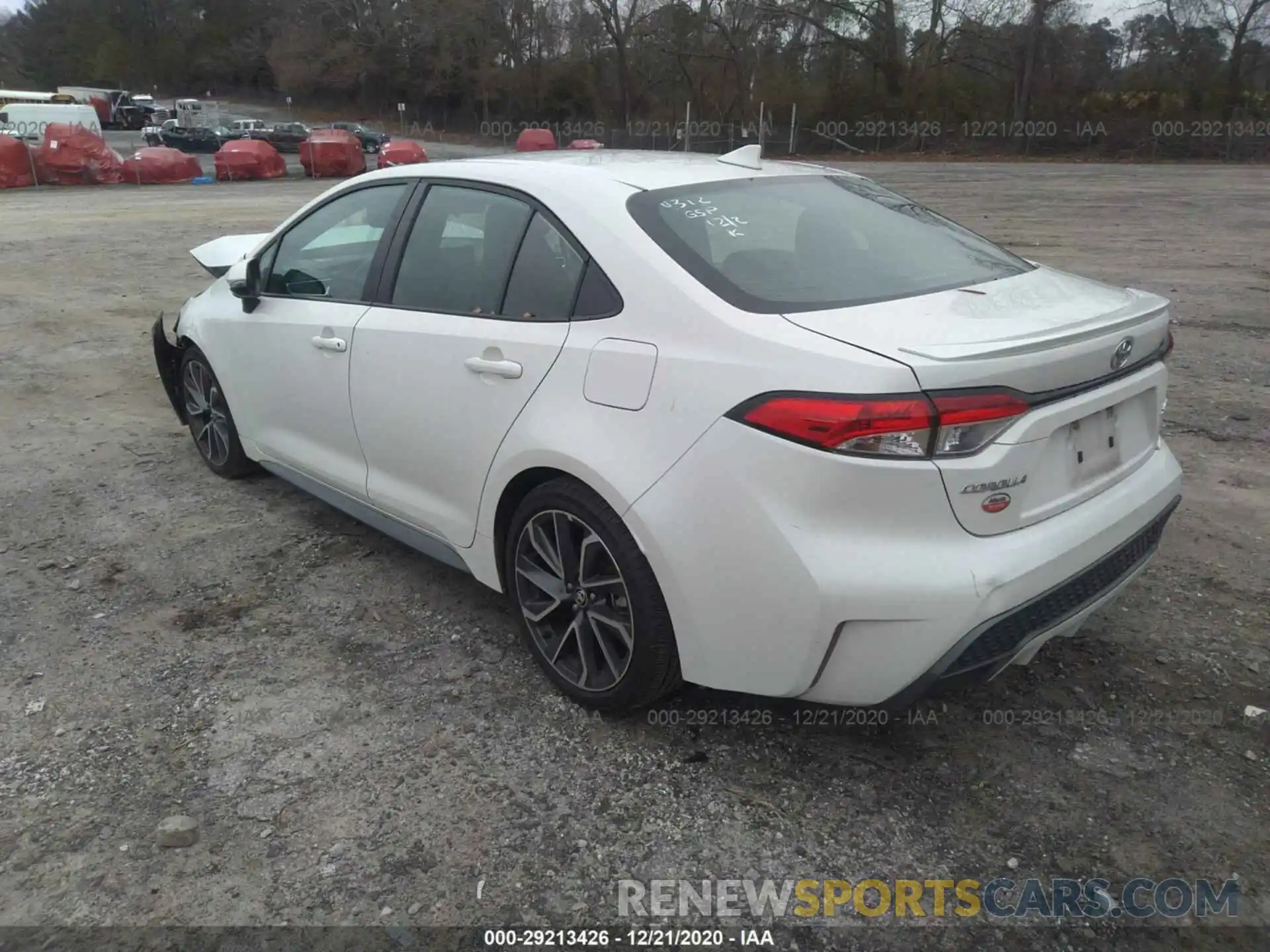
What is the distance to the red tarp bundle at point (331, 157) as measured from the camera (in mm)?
28000

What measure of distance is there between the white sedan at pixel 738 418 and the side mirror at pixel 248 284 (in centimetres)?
55

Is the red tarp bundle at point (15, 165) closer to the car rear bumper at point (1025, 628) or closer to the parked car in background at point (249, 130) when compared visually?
the parked car in background at point (249, 130)

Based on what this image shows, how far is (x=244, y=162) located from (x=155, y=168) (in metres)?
2.48

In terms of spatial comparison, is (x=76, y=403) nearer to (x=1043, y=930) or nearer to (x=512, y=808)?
(x=512, y=808)

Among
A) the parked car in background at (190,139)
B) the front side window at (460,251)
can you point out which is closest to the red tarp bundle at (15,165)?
the parked car in background at (190,139)

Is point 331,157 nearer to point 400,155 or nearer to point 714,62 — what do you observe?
point 400,155

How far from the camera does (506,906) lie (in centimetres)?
228

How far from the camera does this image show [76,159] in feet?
80.6

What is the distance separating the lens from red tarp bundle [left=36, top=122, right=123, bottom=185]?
2433 cm

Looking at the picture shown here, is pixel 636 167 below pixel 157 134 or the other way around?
below

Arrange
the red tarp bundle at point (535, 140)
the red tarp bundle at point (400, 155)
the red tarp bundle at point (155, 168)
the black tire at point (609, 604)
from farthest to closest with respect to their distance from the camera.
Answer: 1. the red tarp bundle at point (535, 140)
2. the red tarp bundle at point (400, 155)
3. the red tarp bundle at point (155, 168)
4. the black tire at point (609, 604)

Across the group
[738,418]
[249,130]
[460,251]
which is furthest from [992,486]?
[249,130]

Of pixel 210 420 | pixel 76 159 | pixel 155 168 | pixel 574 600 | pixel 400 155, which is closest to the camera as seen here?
pixel 574 600

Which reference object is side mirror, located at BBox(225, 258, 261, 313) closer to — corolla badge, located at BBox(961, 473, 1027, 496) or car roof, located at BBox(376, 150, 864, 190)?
car roof, located at BBox(376, 150, 864, 190)
